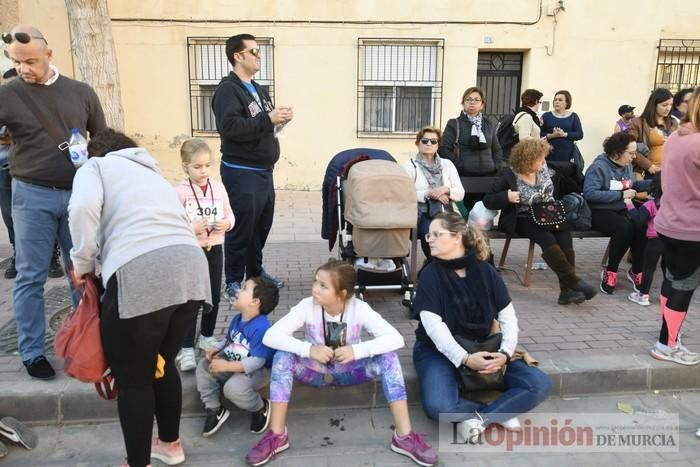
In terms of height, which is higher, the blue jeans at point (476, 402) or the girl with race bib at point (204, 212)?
the girl with race bib at point (204, 212)

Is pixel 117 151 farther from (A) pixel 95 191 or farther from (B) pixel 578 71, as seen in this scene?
(B) pixel 578 71

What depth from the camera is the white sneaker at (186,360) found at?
12.1 ft

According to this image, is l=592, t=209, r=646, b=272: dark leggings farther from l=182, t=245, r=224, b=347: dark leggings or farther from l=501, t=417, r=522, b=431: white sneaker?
l=182, t=245, r=224, b=347: dark leggings

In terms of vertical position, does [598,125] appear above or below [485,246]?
above

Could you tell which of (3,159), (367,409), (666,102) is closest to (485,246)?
(367,409)

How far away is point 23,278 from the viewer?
3496mm

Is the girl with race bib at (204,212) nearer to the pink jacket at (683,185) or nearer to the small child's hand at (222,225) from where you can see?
the small child's hand at (222,225)

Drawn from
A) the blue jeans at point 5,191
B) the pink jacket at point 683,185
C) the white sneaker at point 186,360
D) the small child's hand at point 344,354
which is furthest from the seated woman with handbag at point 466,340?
the blue jeans at point 5,191

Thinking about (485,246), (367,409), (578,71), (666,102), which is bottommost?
(367,409)

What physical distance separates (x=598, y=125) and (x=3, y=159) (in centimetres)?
975

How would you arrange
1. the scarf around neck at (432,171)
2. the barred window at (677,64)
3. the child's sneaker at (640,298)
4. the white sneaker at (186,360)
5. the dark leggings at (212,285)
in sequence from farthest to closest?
the barred window at (677,64) < the scarf around neck at (432,171) < the child's sneaker at (640,298) < the dark leggings at (212,285) < the white sneaker at (186,360)

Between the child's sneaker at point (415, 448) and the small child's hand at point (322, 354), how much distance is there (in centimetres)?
57

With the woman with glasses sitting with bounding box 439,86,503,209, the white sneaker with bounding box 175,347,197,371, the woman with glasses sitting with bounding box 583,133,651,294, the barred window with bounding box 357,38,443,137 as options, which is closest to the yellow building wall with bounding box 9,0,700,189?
the barred window with bounding box 357,38,443,137

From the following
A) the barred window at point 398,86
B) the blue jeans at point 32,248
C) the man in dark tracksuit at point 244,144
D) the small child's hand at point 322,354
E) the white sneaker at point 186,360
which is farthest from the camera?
the barred window at point 398,86
